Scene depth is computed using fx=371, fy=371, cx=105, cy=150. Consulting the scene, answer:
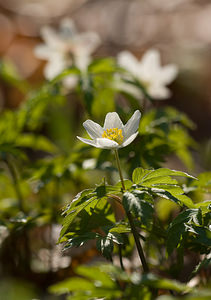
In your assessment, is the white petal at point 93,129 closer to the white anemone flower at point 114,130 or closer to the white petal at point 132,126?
the white anemone flower at point 114,130

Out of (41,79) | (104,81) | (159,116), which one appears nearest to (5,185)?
(104,81)

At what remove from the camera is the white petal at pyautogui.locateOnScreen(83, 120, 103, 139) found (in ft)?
5.18

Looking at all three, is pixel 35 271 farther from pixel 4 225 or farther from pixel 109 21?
pixel 109 21

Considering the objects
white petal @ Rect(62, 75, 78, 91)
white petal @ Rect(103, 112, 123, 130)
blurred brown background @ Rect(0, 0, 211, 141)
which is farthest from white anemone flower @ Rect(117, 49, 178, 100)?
blurred brown background @ Rect(0, 0, 211, 141)

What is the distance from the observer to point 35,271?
2.34 m

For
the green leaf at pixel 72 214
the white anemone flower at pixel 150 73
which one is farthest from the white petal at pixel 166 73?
the green leaf at pixel 72 214

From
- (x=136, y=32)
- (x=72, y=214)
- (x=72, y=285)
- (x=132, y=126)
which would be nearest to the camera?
(x=72, y=285)

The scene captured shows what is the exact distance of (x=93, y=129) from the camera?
160cm

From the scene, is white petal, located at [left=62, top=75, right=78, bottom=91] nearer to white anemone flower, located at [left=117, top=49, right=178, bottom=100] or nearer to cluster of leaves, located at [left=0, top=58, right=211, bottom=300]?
cluster of leaves, located at [left=0, top=58, right=211, bottom=300]

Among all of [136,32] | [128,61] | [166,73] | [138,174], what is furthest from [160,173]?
[136,32]

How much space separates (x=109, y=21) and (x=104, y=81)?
6.42m

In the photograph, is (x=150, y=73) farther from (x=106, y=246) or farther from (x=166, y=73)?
(x=106, y=246)

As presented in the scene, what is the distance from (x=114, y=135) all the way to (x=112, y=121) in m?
0.10

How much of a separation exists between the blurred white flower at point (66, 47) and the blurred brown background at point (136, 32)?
8.70 feet
